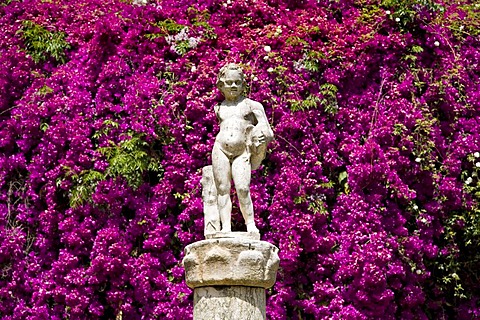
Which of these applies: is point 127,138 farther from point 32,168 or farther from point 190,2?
point 190,2

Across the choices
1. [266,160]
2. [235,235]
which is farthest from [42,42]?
[235,235]

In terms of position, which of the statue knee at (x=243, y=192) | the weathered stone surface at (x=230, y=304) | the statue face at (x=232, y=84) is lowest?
the weathered stone surface at (x=230, y=304)

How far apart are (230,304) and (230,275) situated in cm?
23

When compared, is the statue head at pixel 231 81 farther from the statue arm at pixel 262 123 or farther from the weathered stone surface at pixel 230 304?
the weathered stone surface at pixel 230 304

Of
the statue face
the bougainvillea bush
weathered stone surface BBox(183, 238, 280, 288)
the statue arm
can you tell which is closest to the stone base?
weathered stone surface BBox(183, 238, 280, 288)

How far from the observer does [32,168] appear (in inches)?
367

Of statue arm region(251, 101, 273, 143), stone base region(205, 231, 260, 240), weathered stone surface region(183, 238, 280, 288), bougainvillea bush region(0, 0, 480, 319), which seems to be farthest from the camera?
bougainvillea bush region(0, 0, 480, 319)

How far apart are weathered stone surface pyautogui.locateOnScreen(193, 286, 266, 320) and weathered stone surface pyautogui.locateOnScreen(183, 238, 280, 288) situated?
6 centimetres

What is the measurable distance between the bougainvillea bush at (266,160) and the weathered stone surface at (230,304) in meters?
2.37

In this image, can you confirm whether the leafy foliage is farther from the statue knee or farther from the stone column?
the stone column

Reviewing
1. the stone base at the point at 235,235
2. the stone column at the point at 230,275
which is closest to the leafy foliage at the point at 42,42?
the stone base at the point at 235,235

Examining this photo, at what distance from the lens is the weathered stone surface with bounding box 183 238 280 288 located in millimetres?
6059

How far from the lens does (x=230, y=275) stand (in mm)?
6047

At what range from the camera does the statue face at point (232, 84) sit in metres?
6.63
